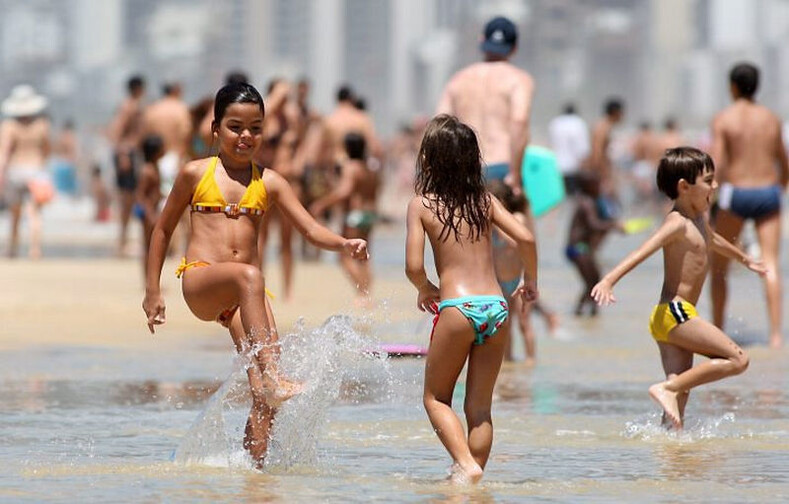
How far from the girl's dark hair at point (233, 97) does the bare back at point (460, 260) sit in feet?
2.63

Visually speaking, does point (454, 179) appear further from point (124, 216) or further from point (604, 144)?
point (604, 144)

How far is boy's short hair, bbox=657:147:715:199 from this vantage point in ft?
28.5

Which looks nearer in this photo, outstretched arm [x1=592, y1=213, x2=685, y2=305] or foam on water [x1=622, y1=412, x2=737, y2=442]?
outstretched arm [x1=592, y1=213, x2=685, y2=305]

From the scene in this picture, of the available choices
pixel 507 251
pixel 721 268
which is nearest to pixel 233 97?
pixel 507 251

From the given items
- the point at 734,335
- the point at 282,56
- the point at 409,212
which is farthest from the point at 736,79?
the point at 282,56

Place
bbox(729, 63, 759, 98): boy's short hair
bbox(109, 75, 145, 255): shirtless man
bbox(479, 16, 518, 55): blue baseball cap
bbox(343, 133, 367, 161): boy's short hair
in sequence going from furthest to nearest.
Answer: bbox(109, 75, 145, 255): shirtless man, bbox(343, 133, 367, 161): boy's short hair, bbox(729, 63, 759, 98): boy's short hair, bbox(479, 16, 518, 55): blue baseball cap

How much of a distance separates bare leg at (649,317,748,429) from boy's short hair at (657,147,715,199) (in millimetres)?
616

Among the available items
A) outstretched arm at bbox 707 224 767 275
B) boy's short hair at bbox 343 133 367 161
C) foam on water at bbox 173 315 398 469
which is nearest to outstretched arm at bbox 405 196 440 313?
foam on water at bbox 173 315 398 469

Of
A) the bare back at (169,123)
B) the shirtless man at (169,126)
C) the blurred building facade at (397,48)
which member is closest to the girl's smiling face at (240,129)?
the shirtless man at (169,126)

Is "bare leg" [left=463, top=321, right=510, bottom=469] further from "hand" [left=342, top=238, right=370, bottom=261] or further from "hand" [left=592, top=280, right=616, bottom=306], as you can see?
"hand" [left=592, top=280, right=616, bottom=306]

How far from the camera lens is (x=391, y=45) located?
491 ft

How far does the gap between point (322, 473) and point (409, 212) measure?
100cm

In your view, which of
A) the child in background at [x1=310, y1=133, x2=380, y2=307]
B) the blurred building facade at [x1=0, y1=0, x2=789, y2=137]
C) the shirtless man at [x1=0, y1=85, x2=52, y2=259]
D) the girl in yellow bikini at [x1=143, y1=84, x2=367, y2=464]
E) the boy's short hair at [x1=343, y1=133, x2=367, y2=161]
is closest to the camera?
the girl in yellow bikini at [x1=143, y1=84, x2=367, y2=464]

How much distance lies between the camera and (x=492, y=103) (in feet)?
37.6
